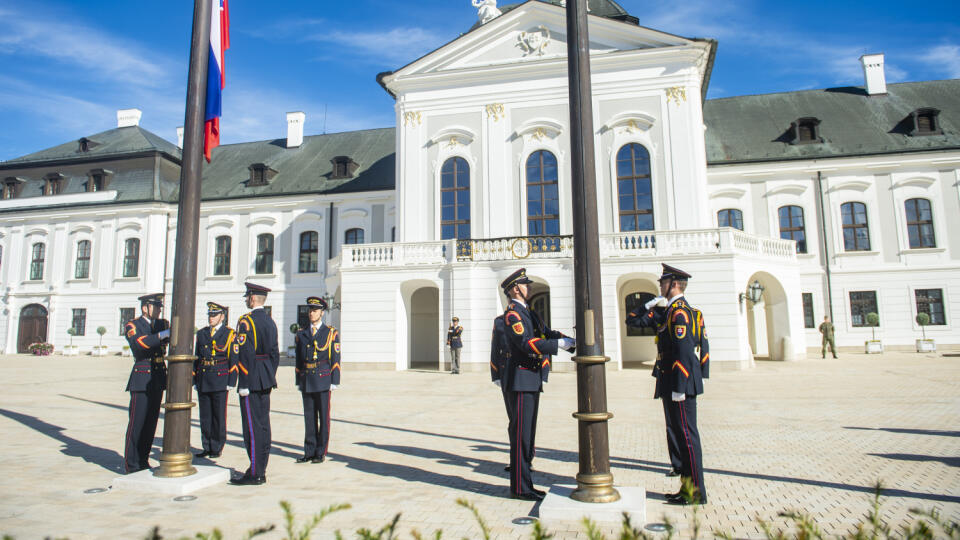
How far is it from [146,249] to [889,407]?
34.9 m

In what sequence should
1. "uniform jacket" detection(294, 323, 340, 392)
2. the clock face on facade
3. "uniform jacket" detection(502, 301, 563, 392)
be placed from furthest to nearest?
the clock face on facade, "uniform jacket" detection(294, 323, 340, 392), "uniform jacket" detection(502, 301, 563, 392)

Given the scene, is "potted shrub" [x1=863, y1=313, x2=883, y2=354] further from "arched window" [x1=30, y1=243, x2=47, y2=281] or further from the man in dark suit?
"arched window" [x1=30, y1=243, x2=47, y2=281]

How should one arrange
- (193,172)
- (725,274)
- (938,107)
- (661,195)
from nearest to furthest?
(193,172) < (725,274) < (661,195) < (938,107)

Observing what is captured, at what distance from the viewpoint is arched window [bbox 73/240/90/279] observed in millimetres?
35438

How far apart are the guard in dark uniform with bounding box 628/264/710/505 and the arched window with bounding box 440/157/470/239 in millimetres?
19367

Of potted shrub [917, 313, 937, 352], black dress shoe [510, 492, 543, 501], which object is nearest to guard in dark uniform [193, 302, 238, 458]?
black dress shoe [510, 492, 543, 501]

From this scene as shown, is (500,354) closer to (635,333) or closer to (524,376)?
(524,376)

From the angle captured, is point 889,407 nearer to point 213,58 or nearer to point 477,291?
point 213,58

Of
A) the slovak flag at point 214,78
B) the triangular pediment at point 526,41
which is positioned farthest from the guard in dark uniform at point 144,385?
the triangular pediment at point 526,41

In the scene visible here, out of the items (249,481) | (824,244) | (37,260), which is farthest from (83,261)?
(824,244)

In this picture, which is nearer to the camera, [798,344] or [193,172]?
[193,172]

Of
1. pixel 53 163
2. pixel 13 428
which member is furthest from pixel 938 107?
pixel 53 163

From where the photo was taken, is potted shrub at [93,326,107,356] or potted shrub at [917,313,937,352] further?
potted shrub at [93,326,107,356]

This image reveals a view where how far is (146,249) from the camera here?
34375 mm
